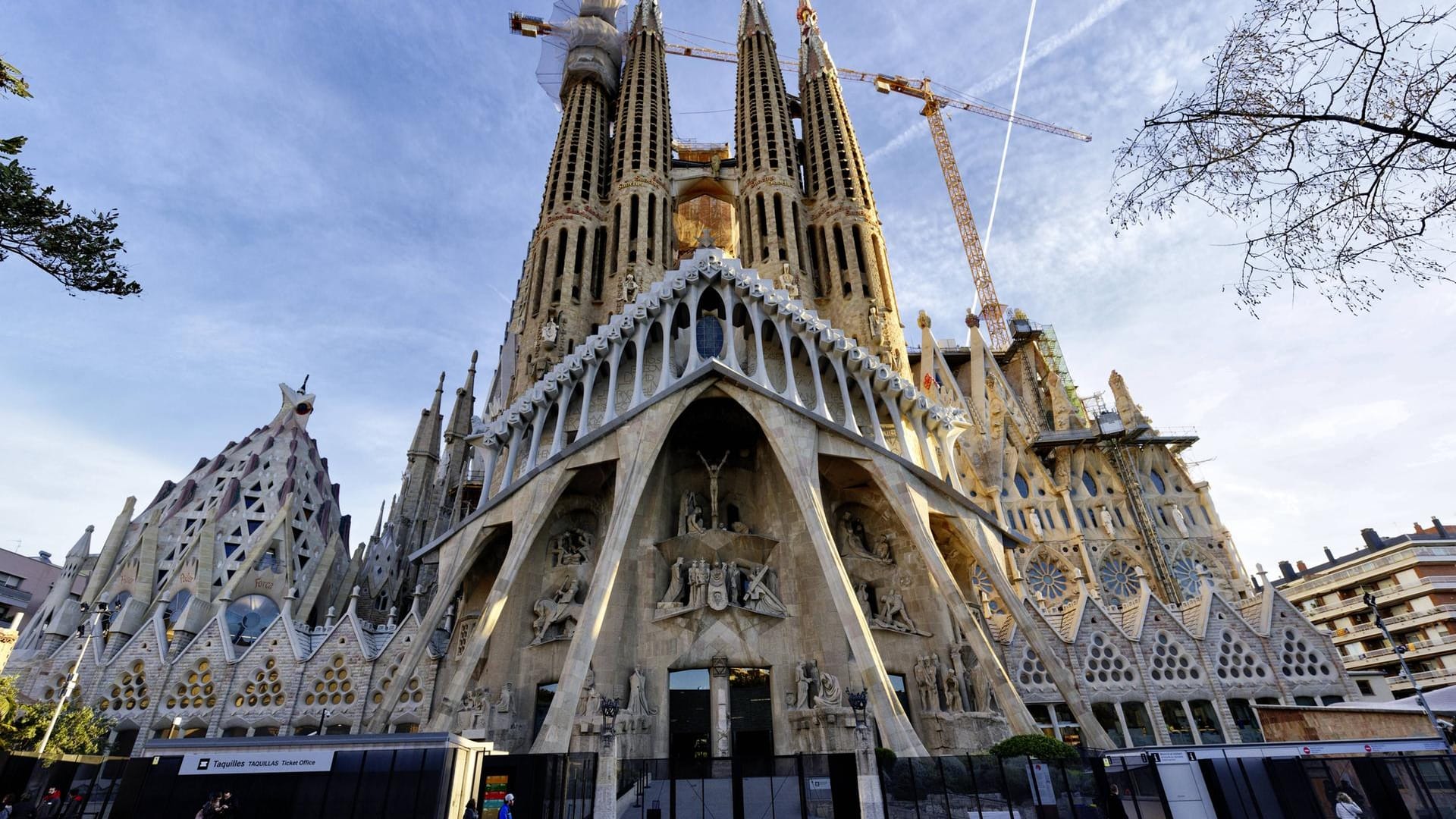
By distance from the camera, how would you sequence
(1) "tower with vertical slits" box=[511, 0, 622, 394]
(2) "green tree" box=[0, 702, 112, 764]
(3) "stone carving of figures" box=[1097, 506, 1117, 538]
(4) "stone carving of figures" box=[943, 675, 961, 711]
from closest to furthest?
(2) "green tree" box=[0, 702, 112, 764] → (4) "stone carving of figures" box=[943, 675, 961, 711] → (1) "tower with vertical slits" box=[511, 0, 622, 394] → (3) "stone carving of figures" box=[1097, 506, 1117, 538]

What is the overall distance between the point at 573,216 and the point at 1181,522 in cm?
3423

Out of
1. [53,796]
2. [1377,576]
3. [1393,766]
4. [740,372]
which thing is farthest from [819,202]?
[1377,576]

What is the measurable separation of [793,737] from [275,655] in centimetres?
1735

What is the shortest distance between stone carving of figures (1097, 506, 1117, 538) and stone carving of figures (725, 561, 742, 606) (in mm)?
21846

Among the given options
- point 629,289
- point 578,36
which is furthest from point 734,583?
point 578,36

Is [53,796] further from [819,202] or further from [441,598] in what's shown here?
[819,202]

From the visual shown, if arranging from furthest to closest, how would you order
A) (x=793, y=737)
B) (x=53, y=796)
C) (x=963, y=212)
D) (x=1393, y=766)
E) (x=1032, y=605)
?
(x=963, y=212)
(x=1032, y=605)
(x=793, y=737)
(x=53, y=796)
(x=1393, y=766)

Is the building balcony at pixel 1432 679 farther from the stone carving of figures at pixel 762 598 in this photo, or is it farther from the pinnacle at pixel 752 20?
the pinnacle at pixel 752 20

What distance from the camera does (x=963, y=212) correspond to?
58438mm

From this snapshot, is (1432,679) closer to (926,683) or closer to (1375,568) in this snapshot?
(1375,568)

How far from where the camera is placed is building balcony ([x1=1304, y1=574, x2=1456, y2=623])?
35.8 meters

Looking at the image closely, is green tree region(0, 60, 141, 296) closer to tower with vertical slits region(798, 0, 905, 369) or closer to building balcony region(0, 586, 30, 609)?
tower with vertical slits region(798, 0, 905, 369)

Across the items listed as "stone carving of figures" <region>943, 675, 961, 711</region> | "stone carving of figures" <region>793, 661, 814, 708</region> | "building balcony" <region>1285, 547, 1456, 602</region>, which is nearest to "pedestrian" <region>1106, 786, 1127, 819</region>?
"stone carving of figures" <region>943, 675, 961, 711</region>

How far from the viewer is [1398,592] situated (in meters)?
37.1
